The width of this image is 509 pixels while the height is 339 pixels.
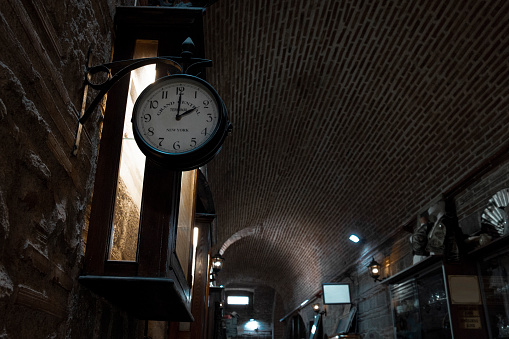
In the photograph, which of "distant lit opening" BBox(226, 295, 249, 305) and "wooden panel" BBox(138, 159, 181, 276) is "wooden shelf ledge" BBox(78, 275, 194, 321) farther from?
"distant lit opening" BBox(226, 295, 249, 305)

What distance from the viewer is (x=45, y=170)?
192cm

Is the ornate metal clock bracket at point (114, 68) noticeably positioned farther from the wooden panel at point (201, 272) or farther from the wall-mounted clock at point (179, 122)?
the wooden panel at point (201, 272)

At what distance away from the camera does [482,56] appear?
5.88 metres

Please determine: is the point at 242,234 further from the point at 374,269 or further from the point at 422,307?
the point at 422,307

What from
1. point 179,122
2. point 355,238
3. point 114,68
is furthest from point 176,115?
point 355,238

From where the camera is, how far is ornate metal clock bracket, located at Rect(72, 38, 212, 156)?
2342mm

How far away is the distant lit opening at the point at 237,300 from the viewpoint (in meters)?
27.8

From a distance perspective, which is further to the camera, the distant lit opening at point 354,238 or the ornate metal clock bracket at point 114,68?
the distant lit opening at point 354,238

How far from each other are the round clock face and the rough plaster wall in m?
0.31

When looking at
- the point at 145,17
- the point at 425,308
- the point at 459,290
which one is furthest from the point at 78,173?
the point at 425,308

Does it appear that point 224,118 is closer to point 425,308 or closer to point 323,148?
point 425,308

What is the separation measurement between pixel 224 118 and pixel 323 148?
6.72m

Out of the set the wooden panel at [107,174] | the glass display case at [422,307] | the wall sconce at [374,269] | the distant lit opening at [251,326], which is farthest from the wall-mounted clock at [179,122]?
the distant lit opening at [251,326]

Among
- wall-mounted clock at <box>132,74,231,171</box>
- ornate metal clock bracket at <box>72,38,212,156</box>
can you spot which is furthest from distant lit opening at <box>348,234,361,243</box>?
wall-mounted clock at <box>132,74,231,171</box>
